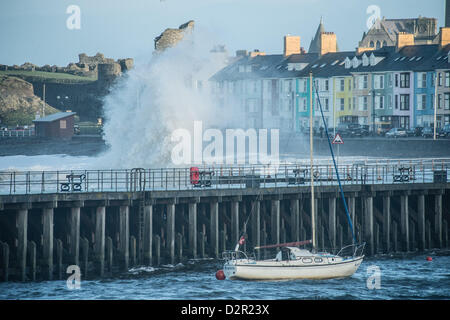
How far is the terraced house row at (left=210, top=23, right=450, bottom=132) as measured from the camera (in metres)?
79.9

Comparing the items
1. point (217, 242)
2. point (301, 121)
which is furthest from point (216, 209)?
point (301, 121)

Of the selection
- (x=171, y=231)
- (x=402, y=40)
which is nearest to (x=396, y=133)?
(x=402, y=40)

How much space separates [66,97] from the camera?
113062 mm

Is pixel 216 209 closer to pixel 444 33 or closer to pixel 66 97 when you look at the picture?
pixel 444 33

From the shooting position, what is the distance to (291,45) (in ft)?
317

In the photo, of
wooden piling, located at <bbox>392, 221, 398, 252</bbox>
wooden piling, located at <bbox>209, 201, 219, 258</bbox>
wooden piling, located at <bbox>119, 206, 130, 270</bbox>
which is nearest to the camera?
wooden piling, located at <bbox>119, 206, 130, 270</bbox>

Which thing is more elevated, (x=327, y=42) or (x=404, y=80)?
(x=327, y=42)

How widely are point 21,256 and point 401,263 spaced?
54.9 ft

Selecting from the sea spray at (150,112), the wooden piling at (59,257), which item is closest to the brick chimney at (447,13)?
the sea spray at (150,112)

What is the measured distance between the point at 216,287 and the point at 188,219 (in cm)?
572

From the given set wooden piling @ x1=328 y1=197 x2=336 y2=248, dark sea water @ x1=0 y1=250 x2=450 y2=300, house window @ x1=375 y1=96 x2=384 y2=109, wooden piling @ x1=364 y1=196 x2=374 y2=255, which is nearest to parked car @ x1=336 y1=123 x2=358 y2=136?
house window @ x1=375 y1=96 x2=384 y2=109

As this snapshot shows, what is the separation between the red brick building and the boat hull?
55.5 m

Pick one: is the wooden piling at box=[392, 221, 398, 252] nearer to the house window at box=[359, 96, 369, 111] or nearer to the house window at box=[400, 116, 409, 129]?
the house window at box=[400, 116, 409, 129]

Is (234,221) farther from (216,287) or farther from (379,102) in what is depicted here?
(379,102)
